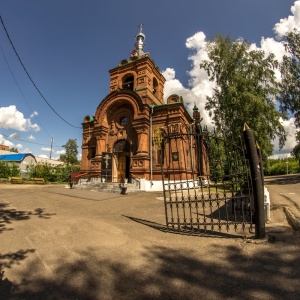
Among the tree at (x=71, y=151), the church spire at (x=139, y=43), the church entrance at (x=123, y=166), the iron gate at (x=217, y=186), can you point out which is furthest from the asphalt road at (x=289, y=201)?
the tree at (x=71, y=151)

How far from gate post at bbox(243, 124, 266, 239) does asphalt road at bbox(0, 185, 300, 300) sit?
293mm

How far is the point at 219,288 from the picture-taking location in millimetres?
2490

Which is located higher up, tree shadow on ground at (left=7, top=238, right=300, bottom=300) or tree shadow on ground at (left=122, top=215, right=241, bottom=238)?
tree shadow on ground at (left=122, top=215, right=241, bottom=238)

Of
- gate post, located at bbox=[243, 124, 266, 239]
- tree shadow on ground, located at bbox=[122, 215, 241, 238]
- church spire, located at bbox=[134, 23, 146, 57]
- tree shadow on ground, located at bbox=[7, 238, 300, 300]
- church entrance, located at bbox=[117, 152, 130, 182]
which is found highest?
church spire, located at bbox=[134, 23, 146, 57]

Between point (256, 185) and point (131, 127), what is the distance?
50.5 feet

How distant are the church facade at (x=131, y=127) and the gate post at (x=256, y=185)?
11083 millimetres

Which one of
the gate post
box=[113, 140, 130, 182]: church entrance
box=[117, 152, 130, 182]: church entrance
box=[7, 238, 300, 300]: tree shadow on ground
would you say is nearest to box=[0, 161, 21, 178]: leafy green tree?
box=[113, 140, 130, 182]: church entrance

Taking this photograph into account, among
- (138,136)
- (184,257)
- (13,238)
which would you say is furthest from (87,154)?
(184,257)

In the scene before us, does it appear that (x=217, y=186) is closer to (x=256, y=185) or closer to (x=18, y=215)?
(x=256, y=185)

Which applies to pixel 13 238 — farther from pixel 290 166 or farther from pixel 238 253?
pixel 290 166

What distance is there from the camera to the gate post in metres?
4.09

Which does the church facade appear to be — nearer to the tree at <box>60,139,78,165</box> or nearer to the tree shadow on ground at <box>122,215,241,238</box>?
the tree shadow on ground at <box>122,215,241,238</box>

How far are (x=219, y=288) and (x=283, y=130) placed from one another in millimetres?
20482

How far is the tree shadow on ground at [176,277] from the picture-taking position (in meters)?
2.39
